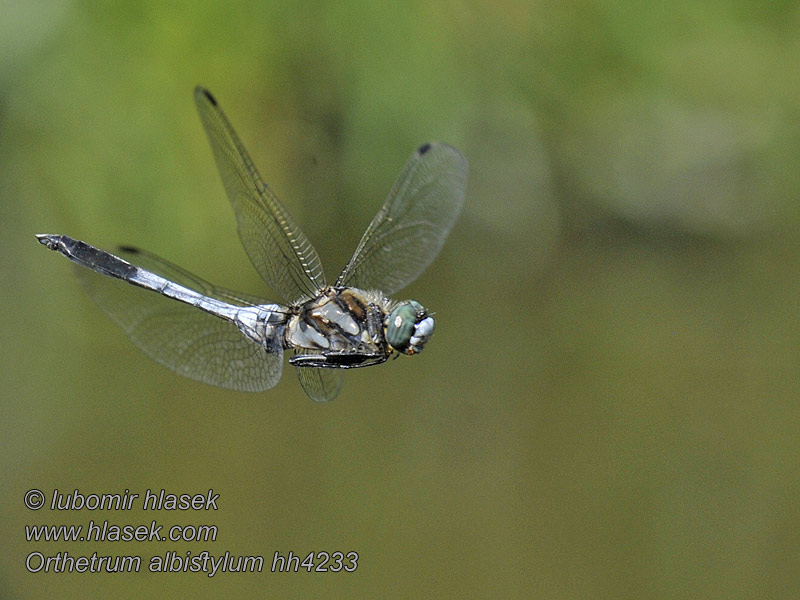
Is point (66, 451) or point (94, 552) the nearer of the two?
point (94, 552)

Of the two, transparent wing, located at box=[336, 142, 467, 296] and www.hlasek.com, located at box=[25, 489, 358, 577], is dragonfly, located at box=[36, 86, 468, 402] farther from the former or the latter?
www.hlasek.com, located at box=[25, 489, 358, 577]

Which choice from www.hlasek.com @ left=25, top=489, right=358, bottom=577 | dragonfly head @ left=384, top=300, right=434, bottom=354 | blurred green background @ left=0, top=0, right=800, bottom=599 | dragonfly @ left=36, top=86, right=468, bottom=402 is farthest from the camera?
blurred green background @ left=0, top=0, right=800, bottom=599

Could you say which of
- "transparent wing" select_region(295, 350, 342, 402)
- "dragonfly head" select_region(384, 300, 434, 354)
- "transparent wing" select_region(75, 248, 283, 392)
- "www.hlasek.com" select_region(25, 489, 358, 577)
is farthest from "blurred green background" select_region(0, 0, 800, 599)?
"dragonfly head" select_region(384, 300, 434, 354)

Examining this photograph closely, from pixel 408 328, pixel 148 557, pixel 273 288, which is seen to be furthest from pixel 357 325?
pixel 148 557

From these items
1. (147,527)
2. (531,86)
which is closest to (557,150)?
(531,86)

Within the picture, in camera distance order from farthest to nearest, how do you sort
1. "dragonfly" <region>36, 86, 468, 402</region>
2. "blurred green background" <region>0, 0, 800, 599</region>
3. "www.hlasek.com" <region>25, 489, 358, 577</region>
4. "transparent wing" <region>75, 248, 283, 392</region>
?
"blurred green background" <region>0, 0, 800, 599</region> → "www.hlasek.com" <region>25, 489, 358, 577</region> → "transparent wing" <region>75, 248, 283, 392</region> → "dragonfly" <region>36, 86, 468, 402</region>

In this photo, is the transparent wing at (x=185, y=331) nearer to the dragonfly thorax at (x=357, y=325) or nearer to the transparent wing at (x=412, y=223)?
the dragonfly thorax at (x=357, y=325)

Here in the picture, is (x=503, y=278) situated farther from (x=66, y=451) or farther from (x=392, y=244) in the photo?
(x=66, y=451)
